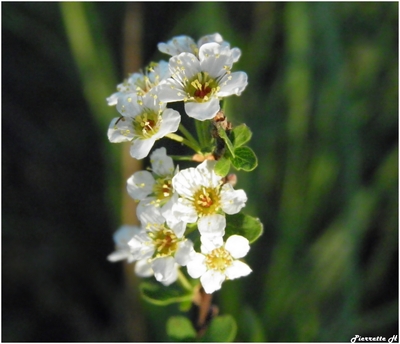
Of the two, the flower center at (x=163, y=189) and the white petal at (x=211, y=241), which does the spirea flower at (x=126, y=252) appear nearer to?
the flower center at (x=163, y=189)

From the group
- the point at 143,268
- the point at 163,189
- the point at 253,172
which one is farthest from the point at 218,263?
the point at 253,172

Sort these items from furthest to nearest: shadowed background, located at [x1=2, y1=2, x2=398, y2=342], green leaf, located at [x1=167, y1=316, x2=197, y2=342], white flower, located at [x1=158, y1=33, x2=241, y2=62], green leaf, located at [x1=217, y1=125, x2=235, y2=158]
A: shadowed background, located at [x1=2, y1=2, x2=398, y2=342]
green leaf, located at [x1=167, y1=316, x2=197, y2=342]
white flower, located at [x1=158, y1=33, x2=241, y2=62]
green leaf, located at [x1=217, y1=125, x2=235, y2=158]

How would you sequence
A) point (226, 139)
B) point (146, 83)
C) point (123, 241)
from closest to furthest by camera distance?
point (226, 139)
point (146, 83)
point (123, 241)

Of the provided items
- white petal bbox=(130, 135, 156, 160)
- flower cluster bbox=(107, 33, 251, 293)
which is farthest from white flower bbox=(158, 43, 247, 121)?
white petal bbox=(130, 135, 156, 160)

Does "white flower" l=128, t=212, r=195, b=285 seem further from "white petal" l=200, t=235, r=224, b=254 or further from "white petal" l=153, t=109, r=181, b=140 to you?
"white petal" l=153, t=109, r=181, b=140

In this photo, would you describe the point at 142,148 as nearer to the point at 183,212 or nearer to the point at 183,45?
the point at 183,212

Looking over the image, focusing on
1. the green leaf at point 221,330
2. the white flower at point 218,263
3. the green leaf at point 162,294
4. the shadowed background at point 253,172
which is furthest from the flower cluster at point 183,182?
the shadowed background at point 253,172
